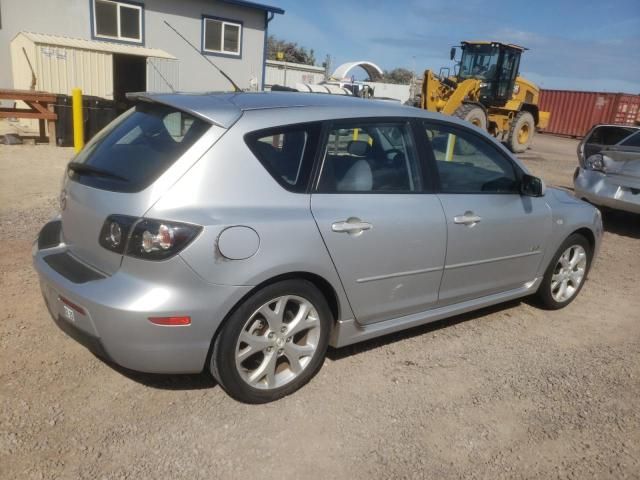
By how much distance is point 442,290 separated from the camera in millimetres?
3635

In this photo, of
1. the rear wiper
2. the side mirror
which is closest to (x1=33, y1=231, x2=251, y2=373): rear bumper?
the rear wiper

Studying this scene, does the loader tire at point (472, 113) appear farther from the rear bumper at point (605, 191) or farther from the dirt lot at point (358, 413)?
the dirt lot at point (358, 413)

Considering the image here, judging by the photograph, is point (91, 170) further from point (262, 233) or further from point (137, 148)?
point (262, 233)

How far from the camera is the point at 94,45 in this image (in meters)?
15.4

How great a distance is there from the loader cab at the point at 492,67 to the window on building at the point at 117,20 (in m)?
10.3

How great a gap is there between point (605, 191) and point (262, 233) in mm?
6545

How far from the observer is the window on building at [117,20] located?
16219mm

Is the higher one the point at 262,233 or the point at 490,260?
the point at 262,233

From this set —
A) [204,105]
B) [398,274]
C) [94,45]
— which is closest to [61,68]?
[94,45]

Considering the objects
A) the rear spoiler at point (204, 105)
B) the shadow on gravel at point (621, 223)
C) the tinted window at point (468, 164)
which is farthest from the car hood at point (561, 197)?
the shadow on gravel at point (621, 223)

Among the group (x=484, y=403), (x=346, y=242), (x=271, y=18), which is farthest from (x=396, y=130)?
(x=271, y=18)

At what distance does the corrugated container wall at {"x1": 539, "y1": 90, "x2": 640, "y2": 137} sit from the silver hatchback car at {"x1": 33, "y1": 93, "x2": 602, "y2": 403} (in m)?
30.3

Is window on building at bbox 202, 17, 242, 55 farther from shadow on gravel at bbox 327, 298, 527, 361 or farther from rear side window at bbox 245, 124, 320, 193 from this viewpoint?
rear side window at bbox 245, 124, 320, 193

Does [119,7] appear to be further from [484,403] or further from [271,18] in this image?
[484,403]
